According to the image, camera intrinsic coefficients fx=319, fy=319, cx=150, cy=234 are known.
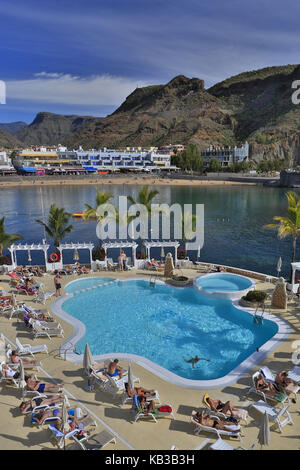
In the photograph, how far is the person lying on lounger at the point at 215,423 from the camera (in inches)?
287

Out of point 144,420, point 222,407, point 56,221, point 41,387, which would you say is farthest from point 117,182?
point 222,407

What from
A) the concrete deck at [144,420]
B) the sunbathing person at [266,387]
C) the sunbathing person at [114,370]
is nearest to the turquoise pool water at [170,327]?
the concrete deck at [144,420]

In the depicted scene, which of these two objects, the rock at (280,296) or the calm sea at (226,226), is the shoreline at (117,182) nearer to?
the calm sea at (226,226)

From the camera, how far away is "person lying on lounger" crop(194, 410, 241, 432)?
7.29 metres

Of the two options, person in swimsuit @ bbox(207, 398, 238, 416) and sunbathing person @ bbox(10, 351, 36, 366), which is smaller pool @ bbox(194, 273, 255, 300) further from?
sunbathing person @ bbox(10, 351, 36, 366)

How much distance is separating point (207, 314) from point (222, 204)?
56420mm

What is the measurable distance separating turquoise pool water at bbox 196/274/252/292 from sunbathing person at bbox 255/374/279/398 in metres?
8.19

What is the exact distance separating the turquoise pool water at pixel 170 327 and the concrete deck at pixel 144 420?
1148 mm

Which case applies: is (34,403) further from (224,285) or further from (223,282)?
(223,282)

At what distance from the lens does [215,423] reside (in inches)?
291

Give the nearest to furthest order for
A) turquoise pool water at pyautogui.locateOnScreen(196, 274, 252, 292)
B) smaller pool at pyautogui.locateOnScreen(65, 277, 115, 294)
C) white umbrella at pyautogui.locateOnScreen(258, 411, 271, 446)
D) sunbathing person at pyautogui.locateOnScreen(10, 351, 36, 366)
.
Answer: white umbrella at pyautogui.locateOnScreen(258, 411, 271, 446) → sunbathing person at pyautogui.locateOnScreen(10, 351, 36, 366) → turquoise pool water at pyautogui.locateOnScreen(196, 274, 252, 292) → smaller pool at pyautogui.locateOnScreen(65, 277, 115, 294)

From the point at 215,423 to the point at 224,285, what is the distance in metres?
11.1

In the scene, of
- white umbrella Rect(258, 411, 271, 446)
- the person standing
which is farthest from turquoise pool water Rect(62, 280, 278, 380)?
white umbrella Rect(258, 411, 271, 446)
